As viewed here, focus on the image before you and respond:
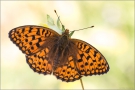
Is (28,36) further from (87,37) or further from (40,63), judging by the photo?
(87,37)

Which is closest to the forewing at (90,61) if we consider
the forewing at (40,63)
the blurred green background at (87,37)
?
the forewing at (40,63)

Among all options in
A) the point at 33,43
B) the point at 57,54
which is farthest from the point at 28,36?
the point at 57,54

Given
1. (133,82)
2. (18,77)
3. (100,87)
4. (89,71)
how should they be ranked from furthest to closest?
(18,77) < (100,87) < (133,82) < (89,71)

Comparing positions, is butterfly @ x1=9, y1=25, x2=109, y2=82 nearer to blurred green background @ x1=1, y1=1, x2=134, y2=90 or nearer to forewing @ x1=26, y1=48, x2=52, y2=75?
forewing @ x1=26, y1=48, x2=52, y2=75

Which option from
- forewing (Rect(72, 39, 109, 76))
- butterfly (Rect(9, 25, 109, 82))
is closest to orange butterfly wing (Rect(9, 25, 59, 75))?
butterfly (Rect(9, 25, 109, 82))

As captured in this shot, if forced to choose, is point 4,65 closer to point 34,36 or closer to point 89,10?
point 89,10

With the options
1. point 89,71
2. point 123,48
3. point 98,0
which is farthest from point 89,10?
point 89,71

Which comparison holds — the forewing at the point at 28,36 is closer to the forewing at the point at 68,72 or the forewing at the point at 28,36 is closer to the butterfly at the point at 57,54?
the butterfly at the point at 57,54
